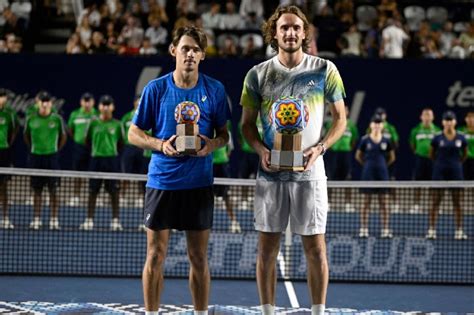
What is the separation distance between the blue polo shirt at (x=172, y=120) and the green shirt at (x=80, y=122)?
832 centimetres

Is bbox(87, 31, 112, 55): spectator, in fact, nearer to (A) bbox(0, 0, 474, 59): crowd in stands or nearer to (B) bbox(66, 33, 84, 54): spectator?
(A) bbox(0, 0, 474, 59): crowd in stands

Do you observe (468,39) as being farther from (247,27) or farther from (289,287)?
(289,287)

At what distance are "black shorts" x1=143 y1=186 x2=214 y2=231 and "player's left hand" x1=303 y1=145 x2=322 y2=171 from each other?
2.40 ft

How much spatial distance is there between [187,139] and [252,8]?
1292 cm

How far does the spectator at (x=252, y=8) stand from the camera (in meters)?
18.7

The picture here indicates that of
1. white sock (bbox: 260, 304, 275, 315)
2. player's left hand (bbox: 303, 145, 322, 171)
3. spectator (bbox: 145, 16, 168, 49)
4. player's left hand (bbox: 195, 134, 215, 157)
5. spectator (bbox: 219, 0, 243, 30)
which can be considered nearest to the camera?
player's left hand (bbox: 303, 145, 322, 171)

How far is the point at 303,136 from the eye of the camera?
20.5ft

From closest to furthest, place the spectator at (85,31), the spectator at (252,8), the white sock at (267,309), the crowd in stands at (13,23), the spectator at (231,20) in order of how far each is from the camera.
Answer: the white sock at (267,309) → the crowd in stands at (13,23) → the spectator at (85,31) → the spectator at (231,20) → the spectator at (252,8)

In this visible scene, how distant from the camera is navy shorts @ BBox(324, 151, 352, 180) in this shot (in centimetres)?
1517

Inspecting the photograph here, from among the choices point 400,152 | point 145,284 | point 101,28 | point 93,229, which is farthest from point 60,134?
point 145,284

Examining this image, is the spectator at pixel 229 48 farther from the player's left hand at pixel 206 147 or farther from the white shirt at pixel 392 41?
the player's left hand at pixel 206 147

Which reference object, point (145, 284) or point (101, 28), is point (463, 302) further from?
point (101, 28)

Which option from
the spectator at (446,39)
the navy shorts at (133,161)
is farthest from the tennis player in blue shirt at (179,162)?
the spectator at (446,39)

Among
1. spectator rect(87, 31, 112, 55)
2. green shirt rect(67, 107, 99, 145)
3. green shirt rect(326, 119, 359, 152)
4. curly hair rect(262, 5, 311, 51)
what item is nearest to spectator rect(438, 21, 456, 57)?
green shirt rect(326, 119, 359, 152)
